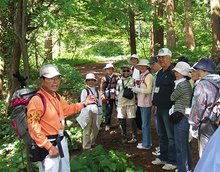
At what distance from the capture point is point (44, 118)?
4.07m

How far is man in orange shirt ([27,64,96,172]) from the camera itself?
12.9 ft

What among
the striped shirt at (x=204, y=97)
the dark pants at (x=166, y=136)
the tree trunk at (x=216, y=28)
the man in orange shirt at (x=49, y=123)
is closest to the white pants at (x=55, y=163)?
the man in orange shirt at (x=49, y=123)

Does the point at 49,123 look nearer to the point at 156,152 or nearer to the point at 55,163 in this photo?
the point at 55,163

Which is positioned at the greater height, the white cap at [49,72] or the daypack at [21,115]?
the white cap at [49,72]

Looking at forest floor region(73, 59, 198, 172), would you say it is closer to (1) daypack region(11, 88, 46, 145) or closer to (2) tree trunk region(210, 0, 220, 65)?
(1) daypack region(11, 88, 46, 145)

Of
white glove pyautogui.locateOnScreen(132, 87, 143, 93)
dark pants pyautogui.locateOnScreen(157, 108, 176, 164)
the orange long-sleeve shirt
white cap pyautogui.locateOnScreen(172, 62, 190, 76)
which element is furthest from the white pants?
white glove pyautogui.locateOnScreen(132, 87, 143, 93)

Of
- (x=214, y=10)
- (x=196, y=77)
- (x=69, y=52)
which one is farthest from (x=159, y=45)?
(x=69, y=52)

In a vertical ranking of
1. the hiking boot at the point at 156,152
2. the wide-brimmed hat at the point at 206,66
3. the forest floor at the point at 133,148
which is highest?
the wide-brimmed hat at the point at 206,66

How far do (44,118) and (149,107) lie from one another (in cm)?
319

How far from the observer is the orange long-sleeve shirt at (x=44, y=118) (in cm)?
393

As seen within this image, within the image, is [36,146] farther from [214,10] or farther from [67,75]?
[214,10]

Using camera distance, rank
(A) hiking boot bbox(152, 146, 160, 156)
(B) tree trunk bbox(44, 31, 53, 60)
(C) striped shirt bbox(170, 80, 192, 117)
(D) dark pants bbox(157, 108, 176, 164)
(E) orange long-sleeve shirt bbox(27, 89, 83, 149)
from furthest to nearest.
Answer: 1. (B) tree trunk bbox(44, 31, 53, 60)
2. (A) hiking boot bbox(152, 146, 160, 156)
3. (D) dark pants bbox(157, 108, 176, 164)
4. (C) striped shirt bbox(170, 80, 192, 117)
5. (E) orange long-sleeve shirt bbox(27, 89, 83, 149)

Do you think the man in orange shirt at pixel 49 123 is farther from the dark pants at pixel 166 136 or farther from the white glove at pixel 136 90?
the white glove at pixel 136 90

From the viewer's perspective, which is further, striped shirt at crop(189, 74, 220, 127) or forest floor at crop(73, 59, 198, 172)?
forest floor at crop(73, 59, 198, 172)
